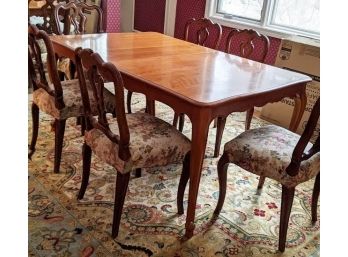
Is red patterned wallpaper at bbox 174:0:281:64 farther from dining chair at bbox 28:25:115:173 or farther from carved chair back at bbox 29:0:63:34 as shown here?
dining chair at bbox 28:25:115:173

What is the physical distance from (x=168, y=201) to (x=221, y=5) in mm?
2859

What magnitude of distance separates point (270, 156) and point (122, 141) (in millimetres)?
714

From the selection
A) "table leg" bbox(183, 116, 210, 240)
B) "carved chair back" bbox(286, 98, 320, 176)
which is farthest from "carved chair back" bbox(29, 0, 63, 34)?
"carved chair back" bbox(286, 98, 320, 176)

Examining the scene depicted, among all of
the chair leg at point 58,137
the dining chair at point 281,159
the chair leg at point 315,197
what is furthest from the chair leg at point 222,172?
the chair leg at point 58,137

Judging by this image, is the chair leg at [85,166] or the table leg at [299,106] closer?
the chair leg at [85,166]

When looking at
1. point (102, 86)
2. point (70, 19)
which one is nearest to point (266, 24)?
point (70, 19)

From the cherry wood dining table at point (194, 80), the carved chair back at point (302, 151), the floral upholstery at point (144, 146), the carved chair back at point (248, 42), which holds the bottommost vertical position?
the floral upholstery at point (144, 146)

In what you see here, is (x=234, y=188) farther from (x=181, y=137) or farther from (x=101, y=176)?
(x=101, y=176)

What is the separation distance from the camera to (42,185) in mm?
2143

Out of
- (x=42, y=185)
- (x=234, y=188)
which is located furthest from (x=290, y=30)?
(x=42, y=185)

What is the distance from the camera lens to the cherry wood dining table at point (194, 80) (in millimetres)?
1621

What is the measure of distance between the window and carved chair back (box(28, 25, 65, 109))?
2.44m

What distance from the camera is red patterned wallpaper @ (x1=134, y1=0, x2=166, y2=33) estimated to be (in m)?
5.08

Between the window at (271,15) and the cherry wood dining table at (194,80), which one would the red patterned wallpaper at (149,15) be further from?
the cherry wood dining table at (194,80)
